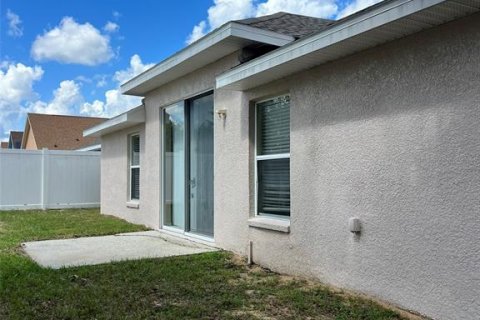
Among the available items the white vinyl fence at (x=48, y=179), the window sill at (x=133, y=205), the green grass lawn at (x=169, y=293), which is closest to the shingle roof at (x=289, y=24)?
the green grass lawn at (x=169, y=293)

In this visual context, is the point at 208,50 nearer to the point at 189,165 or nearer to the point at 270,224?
the point at 189,165

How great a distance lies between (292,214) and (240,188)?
1.47 m

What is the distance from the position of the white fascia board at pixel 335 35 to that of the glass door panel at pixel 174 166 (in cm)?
336

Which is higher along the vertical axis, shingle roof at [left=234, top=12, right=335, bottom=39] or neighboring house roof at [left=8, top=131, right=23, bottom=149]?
neighboring house roof at [left=8, top=131, right=23, bottom=149]

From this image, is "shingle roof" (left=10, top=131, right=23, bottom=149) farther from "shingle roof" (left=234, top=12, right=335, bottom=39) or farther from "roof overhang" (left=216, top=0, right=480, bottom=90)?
"roof overhang" (left=216, top=0, right=480, bottom=90)

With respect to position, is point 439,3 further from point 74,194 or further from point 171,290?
point 74,194

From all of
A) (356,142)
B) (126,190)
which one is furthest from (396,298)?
(126,190)

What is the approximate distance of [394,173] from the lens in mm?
4832

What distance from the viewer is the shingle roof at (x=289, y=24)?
7418 millimetres

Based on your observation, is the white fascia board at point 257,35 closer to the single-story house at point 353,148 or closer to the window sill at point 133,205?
the single-story house at point 353,148

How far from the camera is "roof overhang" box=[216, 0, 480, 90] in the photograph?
4.06 meters

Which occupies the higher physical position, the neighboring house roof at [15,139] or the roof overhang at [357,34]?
the neighboring house roof at [15,139]

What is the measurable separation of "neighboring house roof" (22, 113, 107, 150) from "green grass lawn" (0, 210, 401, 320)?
86.9 feet

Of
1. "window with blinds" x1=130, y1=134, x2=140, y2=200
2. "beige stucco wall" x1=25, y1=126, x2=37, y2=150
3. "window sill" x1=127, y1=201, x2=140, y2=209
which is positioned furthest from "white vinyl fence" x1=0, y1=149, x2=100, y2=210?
"beige stucco wall" x1=25, y1=126, x2=37, y2=150
